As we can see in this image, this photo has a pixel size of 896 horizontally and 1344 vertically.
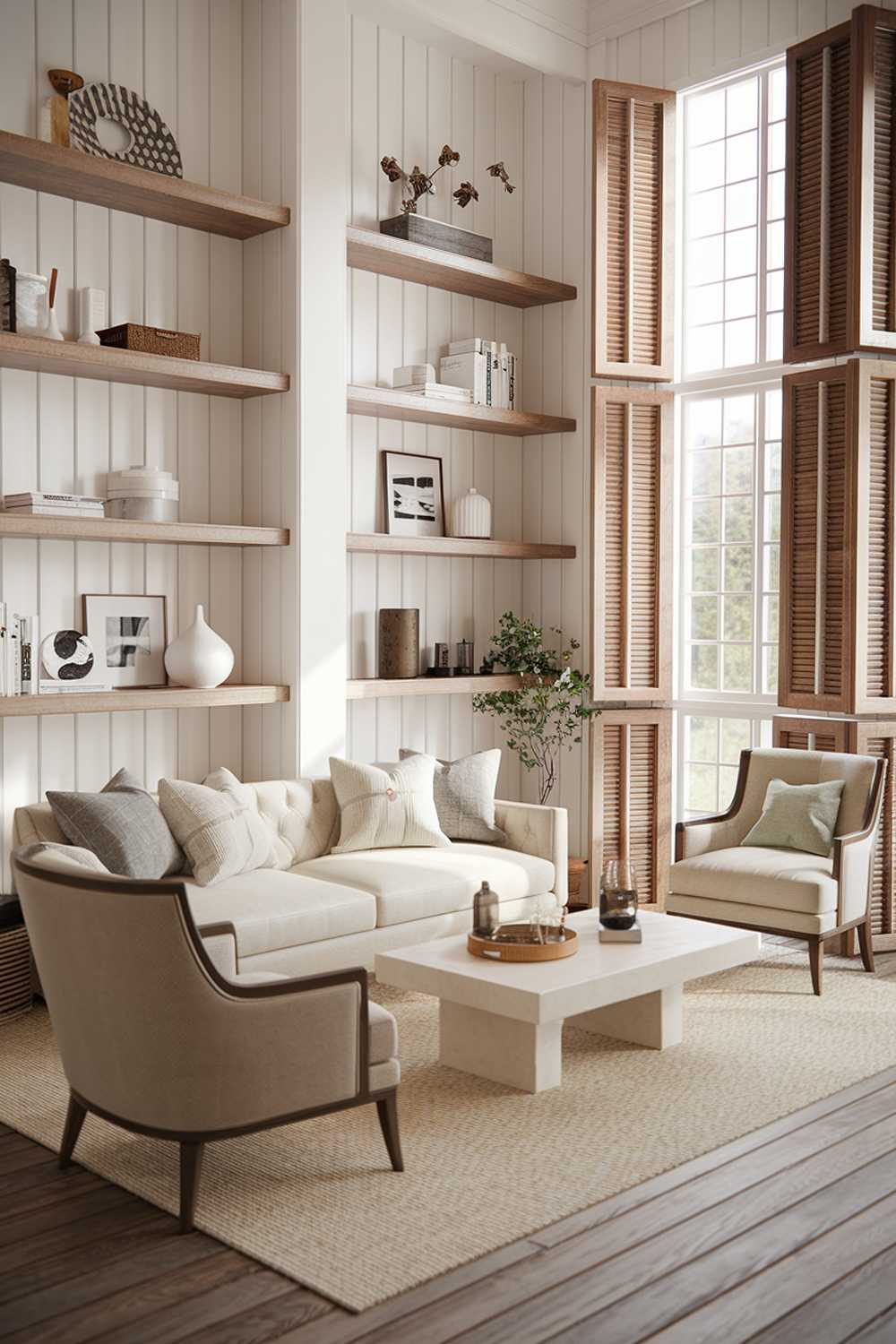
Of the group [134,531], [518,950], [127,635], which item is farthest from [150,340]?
[518,950]

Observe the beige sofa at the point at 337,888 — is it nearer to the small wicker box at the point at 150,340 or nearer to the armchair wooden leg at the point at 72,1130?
the armchair wooden leg at the point at 72,1130

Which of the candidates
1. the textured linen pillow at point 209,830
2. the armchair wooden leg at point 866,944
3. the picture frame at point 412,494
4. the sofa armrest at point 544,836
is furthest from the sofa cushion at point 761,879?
the picture frame at point 412,494

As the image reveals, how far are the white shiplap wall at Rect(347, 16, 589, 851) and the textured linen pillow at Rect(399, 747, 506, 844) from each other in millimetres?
657

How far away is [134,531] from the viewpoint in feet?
15.5

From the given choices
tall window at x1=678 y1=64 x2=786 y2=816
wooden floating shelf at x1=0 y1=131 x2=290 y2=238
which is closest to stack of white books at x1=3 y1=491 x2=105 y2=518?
wooden floating shelf at x1=0 y1=131 x2=290 y2=238

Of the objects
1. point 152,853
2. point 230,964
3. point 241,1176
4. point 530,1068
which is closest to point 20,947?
point 152,853

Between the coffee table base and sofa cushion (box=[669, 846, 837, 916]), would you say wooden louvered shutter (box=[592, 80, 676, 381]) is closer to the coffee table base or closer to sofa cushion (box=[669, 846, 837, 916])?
sofa cushion (box=[669, 846, 837, 916])

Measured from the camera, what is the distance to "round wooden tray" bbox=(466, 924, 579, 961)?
3834 mm

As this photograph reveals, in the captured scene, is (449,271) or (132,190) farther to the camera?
(449,271)

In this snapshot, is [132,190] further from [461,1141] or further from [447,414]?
[461,1141]

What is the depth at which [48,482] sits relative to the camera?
481 cm

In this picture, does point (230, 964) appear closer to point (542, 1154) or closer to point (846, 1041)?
point (542, 1154)

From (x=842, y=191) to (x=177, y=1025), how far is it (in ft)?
14.6

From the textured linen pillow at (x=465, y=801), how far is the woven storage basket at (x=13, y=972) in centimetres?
174
